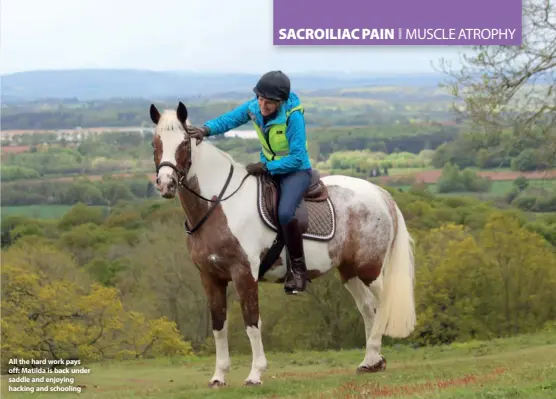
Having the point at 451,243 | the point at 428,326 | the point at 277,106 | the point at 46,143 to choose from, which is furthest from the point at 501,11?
the point at 46,143

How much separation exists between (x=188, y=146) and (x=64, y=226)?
65967 mm

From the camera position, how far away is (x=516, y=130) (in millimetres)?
21531

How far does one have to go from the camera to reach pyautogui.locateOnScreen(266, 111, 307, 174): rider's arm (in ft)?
35.9

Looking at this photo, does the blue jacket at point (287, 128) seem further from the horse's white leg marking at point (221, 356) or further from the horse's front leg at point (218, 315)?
the horse's white leg marking at point (221, 356)

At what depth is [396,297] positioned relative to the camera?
12359 millimetres

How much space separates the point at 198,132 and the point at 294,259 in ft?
6.35

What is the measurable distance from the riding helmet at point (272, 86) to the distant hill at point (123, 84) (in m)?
57.9

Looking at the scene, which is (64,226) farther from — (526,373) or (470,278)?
(526,373)

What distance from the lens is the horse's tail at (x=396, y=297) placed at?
12.4 metres

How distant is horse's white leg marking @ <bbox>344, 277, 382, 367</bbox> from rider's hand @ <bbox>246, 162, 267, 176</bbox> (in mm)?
2207

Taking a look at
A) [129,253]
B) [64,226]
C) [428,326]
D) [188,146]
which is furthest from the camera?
[64,226]

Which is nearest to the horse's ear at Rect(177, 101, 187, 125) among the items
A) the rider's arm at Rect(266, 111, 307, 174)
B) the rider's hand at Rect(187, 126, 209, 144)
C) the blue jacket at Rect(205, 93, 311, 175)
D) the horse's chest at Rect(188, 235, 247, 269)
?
the rider's hand at Rect(187, 126, 209, 144)

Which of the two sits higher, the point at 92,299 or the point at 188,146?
the point at 188,146

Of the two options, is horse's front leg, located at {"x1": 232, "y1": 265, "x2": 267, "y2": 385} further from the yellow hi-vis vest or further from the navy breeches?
the yellow hi-vis vest
